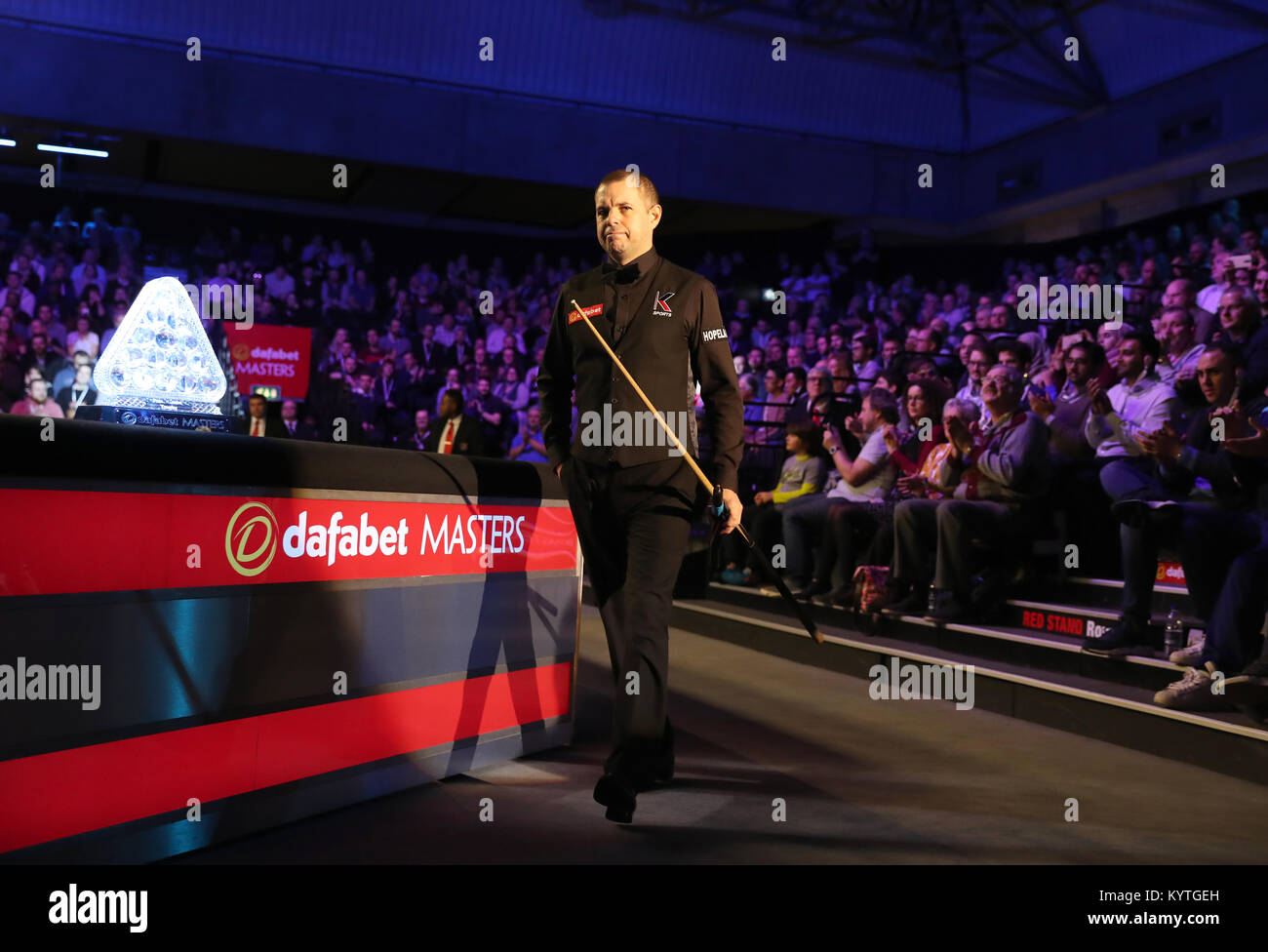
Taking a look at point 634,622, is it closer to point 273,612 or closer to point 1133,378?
point 273,612

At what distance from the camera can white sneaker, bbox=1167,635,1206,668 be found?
4.02 meters

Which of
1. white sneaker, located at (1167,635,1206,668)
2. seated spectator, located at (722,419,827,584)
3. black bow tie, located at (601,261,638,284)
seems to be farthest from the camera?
seated spectator, located at (722,419,827,584)

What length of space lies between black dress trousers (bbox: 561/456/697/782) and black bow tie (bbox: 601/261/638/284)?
1.72ft

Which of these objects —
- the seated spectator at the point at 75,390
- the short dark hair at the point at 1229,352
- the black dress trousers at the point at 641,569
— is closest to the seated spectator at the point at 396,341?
the seated spectator at the point at 75,390

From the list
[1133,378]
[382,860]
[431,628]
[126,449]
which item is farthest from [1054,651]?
[126,449]

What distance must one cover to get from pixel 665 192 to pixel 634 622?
46.5 feet

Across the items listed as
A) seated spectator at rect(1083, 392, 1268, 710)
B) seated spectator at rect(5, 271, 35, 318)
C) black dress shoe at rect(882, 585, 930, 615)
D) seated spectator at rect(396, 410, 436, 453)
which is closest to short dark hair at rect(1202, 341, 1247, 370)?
seated spectator at rect(1083, 392, 1268, 710)

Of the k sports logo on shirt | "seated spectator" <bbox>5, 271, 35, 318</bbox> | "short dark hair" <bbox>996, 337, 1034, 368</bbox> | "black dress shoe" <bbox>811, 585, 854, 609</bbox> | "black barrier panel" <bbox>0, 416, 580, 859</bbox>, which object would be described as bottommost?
"black dress shoe" <bbox>811, 585, 854, 609</bbox>

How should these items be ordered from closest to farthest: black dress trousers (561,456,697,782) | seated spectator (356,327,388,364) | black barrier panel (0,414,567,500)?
black barrier panel (0,414,567,500) < black dress trousers (561,456,697,782) < seated spectator (356,327,388,364)

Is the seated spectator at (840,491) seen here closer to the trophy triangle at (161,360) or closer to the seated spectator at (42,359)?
the trophy triangle at (161,360)

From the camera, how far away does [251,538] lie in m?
2.54

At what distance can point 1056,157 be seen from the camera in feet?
50.6

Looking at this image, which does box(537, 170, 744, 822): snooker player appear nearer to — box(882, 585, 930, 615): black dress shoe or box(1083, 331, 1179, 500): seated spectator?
box(1083, 331, 1179, 500): seated spectator

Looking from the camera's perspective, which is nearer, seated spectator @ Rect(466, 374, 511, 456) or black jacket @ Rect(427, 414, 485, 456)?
black jacket @ Rect(427, 414, 485, 456)
